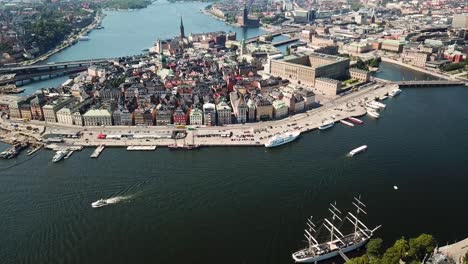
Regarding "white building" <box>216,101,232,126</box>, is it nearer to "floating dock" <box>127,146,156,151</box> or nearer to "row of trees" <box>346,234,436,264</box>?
"floating dock" <box>127,146,156,151</box>

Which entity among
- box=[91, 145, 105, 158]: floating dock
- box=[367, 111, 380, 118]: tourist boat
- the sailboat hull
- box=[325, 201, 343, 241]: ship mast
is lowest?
the sailboat hull

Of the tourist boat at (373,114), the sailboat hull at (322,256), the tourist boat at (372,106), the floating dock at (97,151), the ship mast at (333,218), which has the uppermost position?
the tourist boat at (372,106)

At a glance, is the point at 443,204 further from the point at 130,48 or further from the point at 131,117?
the point at 130,48

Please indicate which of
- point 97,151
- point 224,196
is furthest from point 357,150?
point 97,151

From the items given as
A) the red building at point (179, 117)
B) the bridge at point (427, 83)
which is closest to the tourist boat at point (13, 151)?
the red building at point (179, 117)

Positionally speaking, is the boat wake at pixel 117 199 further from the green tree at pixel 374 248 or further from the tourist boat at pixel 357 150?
the tourist boat at pixel 357 150

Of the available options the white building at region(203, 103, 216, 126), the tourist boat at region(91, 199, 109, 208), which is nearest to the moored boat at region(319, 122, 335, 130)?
the white building at region(203, 103, 216, 126)
